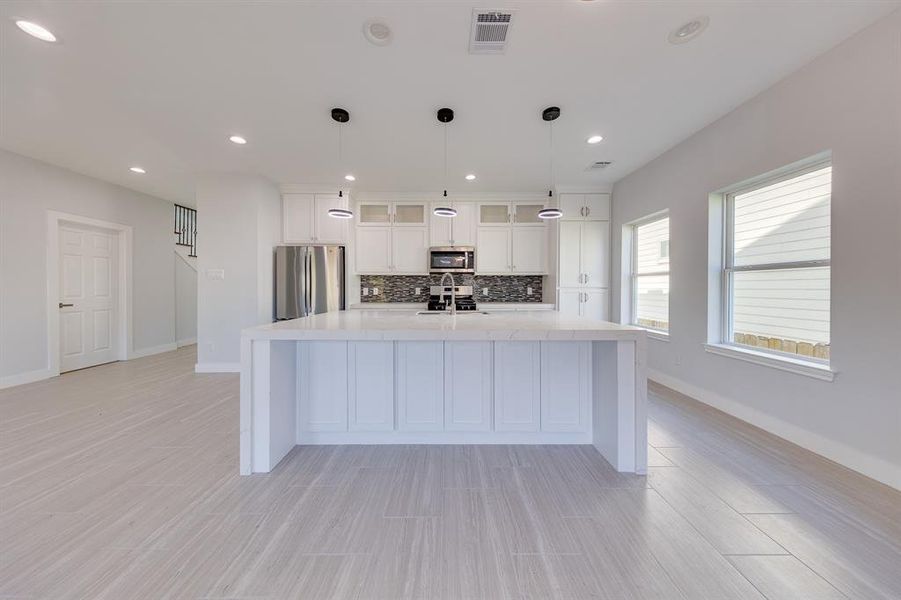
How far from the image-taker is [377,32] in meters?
2.01

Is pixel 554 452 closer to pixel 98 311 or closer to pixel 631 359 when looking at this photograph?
pixel 631 359

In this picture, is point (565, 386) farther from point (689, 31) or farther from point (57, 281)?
point (57, 281)

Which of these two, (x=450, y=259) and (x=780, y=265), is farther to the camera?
(x=450, y=259)

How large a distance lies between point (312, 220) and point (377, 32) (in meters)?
3.32

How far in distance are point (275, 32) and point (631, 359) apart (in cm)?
285

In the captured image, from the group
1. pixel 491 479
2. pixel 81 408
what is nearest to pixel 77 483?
pixel 81 408

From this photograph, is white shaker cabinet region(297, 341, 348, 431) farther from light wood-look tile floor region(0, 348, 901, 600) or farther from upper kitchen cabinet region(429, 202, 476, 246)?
upper kitchen cabinet region(429, 202, 476, 246)

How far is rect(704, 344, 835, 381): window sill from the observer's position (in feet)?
7.35

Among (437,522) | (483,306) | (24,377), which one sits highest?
(483,306)

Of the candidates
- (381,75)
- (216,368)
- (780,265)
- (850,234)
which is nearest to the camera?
(850,234)

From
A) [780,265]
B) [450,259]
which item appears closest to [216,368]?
[450,259]

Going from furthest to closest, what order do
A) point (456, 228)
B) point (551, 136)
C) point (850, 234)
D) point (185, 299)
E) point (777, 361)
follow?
point (185, 299) → point (456, 228) → point (551, 136) → point (777, 361) → point (850, 234)

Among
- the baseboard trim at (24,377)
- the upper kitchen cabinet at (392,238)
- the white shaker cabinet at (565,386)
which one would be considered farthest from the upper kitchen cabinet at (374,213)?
the baseboard trim at (24,377)

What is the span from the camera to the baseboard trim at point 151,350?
17.2ft
